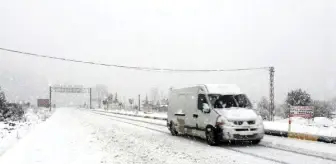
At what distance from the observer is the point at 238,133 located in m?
13.2

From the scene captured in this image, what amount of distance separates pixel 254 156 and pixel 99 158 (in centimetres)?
417

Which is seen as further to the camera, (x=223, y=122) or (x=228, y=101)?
(x=228, y=101)

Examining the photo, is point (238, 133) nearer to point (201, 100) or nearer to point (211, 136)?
point (211, 136)

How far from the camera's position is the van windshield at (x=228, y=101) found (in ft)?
48.2

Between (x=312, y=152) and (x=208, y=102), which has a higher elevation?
(x=208, y=102)

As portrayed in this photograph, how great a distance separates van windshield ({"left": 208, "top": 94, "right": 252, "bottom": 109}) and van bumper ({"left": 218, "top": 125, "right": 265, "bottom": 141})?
1415 millimetres

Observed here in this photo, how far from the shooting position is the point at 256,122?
44.5 ft

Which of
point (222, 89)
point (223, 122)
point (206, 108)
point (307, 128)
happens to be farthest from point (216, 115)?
point (307, 128)

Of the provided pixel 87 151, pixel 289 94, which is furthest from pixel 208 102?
pixel 289 94

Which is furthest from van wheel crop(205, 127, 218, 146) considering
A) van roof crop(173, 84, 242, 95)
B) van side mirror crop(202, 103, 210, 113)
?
van roof crop(173, 84, 242, 95)

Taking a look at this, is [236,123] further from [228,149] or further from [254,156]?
[254,156]

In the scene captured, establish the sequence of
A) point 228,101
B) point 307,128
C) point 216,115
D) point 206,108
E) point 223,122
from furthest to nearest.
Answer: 1. point 307,128
2. point 228,101
3. point 206,108
4. point 216,115
5. point 223,122

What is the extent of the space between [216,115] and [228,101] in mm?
1280

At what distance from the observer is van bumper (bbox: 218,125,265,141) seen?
521 inches
